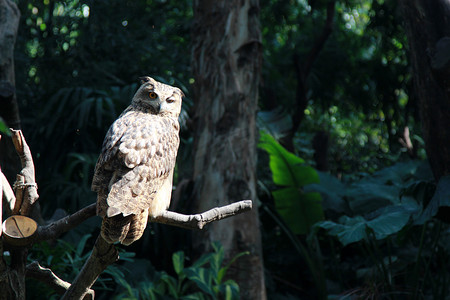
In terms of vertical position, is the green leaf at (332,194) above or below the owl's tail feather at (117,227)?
below

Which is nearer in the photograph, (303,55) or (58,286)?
(58,286)

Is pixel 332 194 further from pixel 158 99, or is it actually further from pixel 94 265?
pixel 94 265

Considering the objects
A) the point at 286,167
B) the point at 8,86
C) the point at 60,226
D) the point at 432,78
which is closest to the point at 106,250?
the point at 60,226

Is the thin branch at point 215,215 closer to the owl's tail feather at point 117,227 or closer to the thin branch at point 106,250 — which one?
the thin branch at point 106,250

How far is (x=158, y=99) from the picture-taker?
198 centimetres

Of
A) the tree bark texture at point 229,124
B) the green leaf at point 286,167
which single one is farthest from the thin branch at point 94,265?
the green leaf at point 286,167

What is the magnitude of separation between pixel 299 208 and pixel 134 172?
3218mm

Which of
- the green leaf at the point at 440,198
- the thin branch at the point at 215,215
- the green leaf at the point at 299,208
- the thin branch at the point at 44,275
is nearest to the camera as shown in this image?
the thin branch at the point at 215,215

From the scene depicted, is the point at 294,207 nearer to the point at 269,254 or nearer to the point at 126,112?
the point at 269,254

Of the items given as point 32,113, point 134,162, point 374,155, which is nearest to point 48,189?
point 32,113

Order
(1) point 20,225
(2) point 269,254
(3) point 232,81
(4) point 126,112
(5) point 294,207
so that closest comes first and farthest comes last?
(1) point 20,225
(4) point 126,112
(3) point 232,81
(5) point 294,207
(2) point 269,254

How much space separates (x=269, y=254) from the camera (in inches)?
212

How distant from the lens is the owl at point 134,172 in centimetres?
150

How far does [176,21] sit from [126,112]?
190 inches
